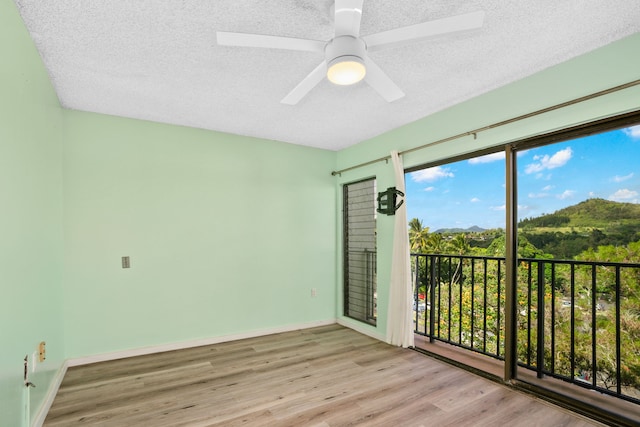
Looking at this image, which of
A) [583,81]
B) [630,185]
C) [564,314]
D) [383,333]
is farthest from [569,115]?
[383,333]

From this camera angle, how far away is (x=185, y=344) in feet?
11.5

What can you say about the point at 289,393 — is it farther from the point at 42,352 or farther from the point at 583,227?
the point at 583,227

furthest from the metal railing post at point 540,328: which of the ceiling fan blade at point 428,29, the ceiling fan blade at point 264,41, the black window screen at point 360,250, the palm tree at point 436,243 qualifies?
the ceiling fan blade at point 264,41

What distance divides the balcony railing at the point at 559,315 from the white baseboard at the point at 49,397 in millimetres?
3528

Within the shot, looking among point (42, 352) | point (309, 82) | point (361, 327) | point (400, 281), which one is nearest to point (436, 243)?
point (400, 281)

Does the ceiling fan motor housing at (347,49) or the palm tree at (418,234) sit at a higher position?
the ceiling fan motor housing at (347,49)

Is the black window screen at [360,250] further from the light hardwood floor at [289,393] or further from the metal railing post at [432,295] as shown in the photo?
the light hardwood floor at [289,393]

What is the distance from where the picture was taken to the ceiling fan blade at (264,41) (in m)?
1.48

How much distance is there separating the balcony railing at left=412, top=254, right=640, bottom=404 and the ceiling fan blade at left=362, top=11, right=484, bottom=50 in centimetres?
216

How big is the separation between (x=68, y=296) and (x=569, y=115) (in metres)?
4.51

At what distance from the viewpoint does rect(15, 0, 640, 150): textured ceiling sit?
1.73 metres

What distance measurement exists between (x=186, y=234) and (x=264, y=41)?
264 cm

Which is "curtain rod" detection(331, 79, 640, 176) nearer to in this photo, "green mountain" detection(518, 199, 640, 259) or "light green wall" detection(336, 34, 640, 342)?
"light green wall" detection(336, 34, 640, 342)

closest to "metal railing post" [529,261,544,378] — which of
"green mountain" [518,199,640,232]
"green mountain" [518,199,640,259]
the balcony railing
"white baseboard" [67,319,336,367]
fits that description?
the balcony railing
